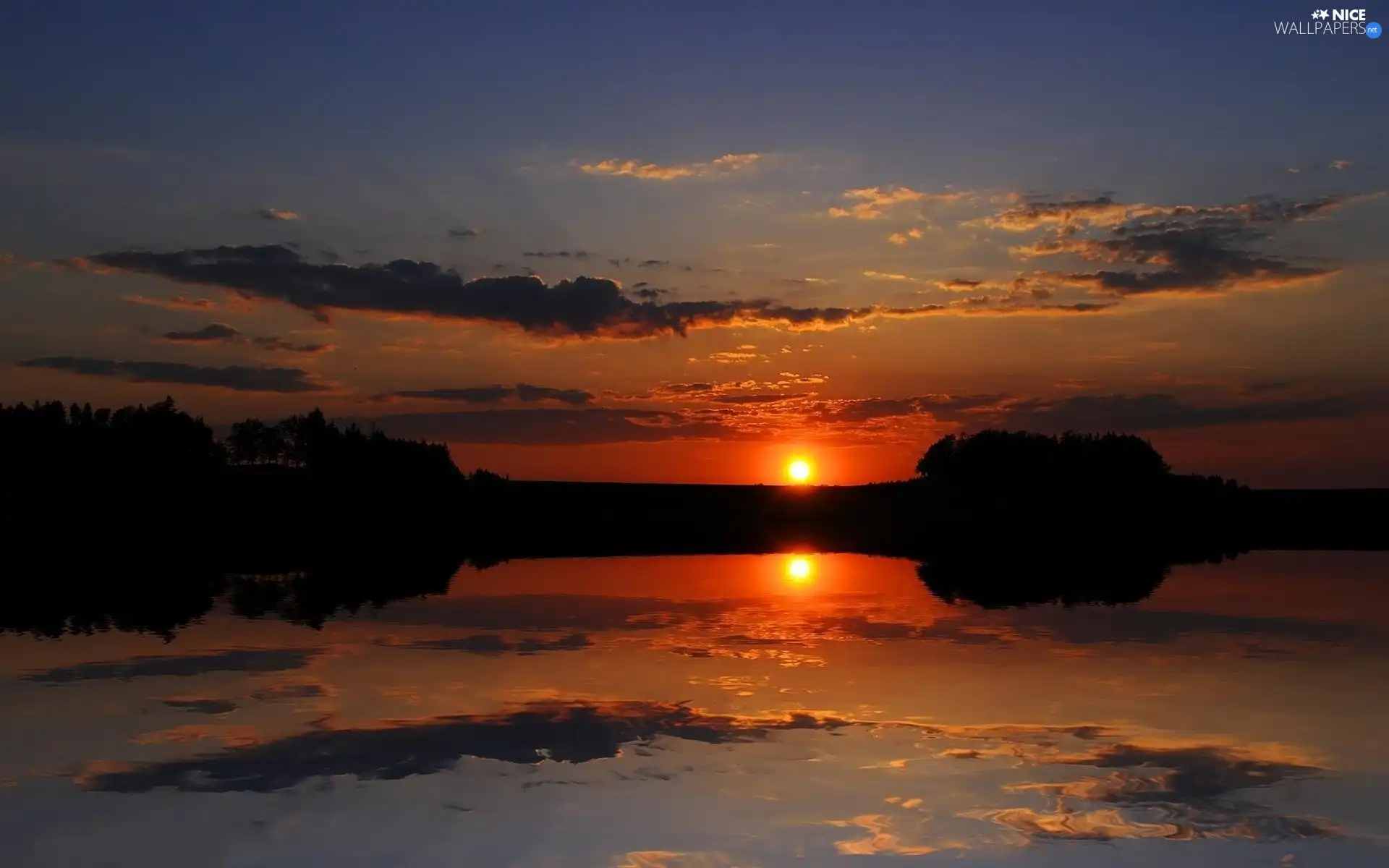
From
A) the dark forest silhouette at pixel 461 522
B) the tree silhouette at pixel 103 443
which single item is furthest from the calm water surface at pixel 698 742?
the tree silhouette at pixel 103 443

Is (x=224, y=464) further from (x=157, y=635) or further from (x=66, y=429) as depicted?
(x=157, y=635)

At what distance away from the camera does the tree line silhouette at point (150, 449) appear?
73000mm

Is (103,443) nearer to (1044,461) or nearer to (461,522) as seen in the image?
(461,522)

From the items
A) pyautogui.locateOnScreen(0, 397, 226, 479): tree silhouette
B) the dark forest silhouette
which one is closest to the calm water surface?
the dark forest silhouette

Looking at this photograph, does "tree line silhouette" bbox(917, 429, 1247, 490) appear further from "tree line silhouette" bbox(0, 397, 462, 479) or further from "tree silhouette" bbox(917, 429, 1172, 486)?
"tree line silhouette" bbox(0, 397, 462, 479)

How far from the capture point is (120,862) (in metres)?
10.4

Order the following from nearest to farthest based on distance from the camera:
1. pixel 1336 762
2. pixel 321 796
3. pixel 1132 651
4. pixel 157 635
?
pixel 321 796 < pixel 1336 762 < pixel 1132 651 < pixel 157 635

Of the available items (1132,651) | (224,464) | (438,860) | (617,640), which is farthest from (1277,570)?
(224,464)

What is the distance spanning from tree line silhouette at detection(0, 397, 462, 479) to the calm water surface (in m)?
55.3

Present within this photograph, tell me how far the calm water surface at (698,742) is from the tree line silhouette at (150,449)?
55.3 meters

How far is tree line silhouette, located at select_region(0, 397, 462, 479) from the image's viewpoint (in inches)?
2874

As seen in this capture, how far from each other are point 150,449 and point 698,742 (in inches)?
2931

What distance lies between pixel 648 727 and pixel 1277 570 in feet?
102

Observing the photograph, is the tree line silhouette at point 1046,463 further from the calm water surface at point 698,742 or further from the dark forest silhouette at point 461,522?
the calm water surface at point 698,742
